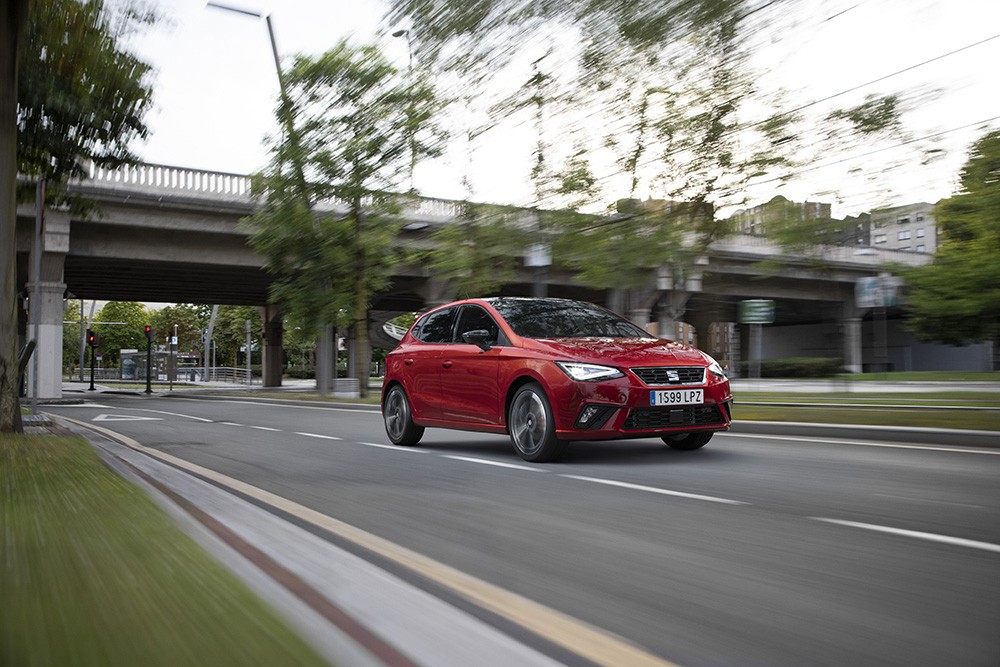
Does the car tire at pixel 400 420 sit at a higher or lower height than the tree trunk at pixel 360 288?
lower

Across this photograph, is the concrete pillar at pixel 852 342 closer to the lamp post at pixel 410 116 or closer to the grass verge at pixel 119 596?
the lamp post at pixel 410 116

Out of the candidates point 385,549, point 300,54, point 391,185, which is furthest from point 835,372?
point 385,549

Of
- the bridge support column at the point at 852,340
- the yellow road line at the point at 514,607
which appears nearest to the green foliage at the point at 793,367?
the bridge support column at the point at 852,340

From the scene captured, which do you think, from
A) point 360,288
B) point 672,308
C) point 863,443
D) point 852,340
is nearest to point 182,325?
point 852,340

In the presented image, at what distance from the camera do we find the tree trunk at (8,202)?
10273 millimetres

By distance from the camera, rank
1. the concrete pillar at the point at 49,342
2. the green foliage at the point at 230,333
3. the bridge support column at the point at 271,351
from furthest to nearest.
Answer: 1. the green foliage at the point at 230,333
2. the bridge support column at the point at 271,351
3. the concrete pillar at the point at 49,342

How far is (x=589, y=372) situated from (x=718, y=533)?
3.14m

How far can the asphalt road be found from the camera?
3.08 meters

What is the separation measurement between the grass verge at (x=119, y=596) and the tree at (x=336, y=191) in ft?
61.3

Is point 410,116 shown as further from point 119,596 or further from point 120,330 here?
point 120,330

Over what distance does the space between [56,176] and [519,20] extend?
724cm

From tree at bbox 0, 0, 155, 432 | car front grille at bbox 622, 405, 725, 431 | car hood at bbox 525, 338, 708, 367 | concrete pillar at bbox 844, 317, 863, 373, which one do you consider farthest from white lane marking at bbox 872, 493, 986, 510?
concrete pillar at bbox 844, 317, 863, 373

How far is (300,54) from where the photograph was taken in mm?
25094

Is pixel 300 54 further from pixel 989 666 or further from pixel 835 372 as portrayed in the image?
pixel 989 666
